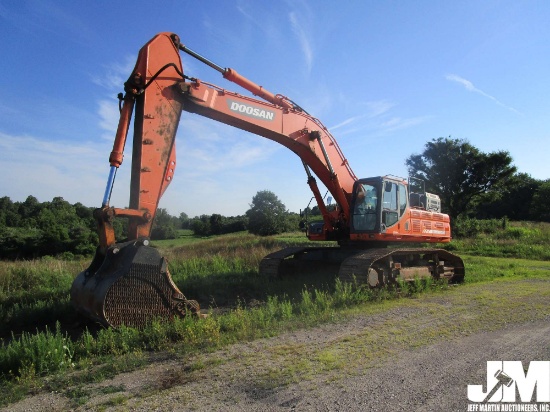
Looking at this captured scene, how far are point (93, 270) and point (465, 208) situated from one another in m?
30.5

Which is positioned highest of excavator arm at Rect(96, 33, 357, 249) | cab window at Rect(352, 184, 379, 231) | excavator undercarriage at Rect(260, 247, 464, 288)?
excavator arm at Rect(96, 33, 357, 249)

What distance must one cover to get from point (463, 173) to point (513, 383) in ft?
100.0

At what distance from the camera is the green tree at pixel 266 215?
4700cm

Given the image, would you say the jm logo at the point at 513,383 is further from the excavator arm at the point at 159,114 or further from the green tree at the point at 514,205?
the green tree at the point at 514,205

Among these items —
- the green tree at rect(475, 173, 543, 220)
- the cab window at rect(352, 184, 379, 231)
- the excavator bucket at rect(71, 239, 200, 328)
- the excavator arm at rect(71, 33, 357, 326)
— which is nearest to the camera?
the excavator bucket at rect(71, 239, 200, 328)

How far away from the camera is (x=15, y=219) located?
45.6 m

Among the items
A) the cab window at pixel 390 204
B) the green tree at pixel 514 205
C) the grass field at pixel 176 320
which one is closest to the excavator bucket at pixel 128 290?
the grass field at pixel 176 320

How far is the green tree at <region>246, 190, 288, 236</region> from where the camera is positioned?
47.0 meters

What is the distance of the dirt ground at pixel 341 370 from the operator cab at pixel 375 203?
3.71 meters

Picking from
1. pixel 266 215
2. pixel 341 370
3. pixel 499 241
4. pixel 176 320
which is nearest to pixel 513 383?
pixel 341 370

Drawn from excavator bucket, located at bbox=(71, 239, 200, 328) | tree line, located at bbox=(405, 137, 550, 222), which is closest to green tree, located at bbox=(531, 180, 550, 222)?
tree line, located at bbox=(405, 137, 550, 222)

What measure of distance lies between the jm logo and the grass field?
8.81 ft

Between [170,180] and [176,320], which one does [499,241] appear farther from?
[176,320]

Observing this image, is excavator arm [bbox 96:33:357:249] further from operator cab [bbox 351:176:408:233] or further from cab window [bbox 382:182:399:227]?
cab window [bbox 382:182:399:227]
